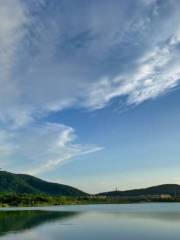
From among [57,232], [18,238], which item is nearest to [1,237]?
[18,238]

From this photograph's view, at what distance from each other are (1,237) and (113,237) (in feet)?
48.4

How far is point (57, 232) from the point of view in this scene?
191ft

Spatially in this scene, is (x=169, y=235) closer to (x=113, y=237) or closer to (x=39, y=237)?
(x=113, y=237)

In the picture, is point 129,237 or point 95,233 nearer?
point 129,237

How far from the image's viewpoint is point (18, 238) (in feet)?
167

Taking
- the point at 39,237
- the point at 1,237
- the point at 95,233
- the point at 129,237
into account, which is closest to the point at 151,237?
the point at 129,237

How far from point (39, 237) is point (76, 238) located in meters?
5.39

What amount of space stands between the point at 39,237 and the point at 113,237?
985 centimetres

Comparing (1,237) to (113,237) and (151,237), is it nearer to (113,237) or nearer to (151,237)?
(113,237)

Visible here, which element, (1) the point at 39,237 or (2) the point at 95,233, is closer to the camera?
(1) the point at 39,237

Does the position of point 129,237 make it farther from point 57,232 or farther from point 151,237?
point 57,232

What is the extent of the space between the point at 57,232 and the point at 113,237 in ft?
37.5

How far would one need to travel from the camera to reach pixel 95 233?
55.8m

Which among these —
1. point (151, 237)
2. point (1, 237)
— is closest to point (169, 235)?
point (151, 237)
